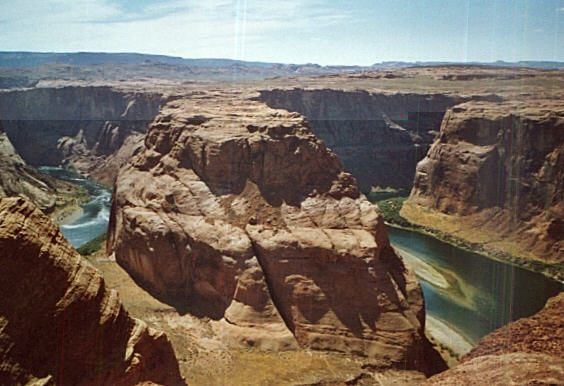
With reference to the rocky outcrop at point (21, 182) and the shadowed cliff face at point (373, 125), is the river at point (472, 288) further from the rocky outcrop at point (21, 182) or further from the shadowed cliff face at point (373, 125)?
the rocky outcrop at point (21, 182)

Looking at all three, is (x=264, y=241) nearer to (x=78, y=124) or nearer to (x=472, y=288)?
(x=472, y=288)

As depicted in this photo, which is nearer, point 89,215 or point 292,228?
point 292,228

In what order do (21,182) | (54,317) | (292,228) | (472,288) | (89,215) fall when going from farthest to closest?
(21,182) < (89,215) < (472,288) < (292,228) < (54,317)

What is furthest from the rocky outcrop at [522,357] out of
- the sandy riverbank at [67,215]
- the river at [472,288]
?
the sandy riverbank at [67,215]

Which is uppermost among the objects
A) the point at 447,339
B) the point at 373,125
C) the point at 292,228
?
the point at 373,125

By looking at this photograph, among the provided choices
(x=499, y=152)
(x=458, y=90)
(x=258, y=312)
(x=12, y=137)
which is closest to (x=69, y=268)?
(x=258, y=312)

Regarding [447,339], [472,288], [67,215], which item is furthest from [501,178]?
[67,215]

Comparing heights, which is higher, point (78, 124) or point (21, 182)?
point (78, 124)

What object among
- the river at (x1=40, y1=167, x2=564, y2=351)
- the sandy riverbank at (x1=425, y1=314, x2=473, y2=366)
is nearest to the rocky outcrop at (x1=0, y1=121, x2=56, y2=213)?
the river at (x1=40, y1=167, x2=564, y2=351)
